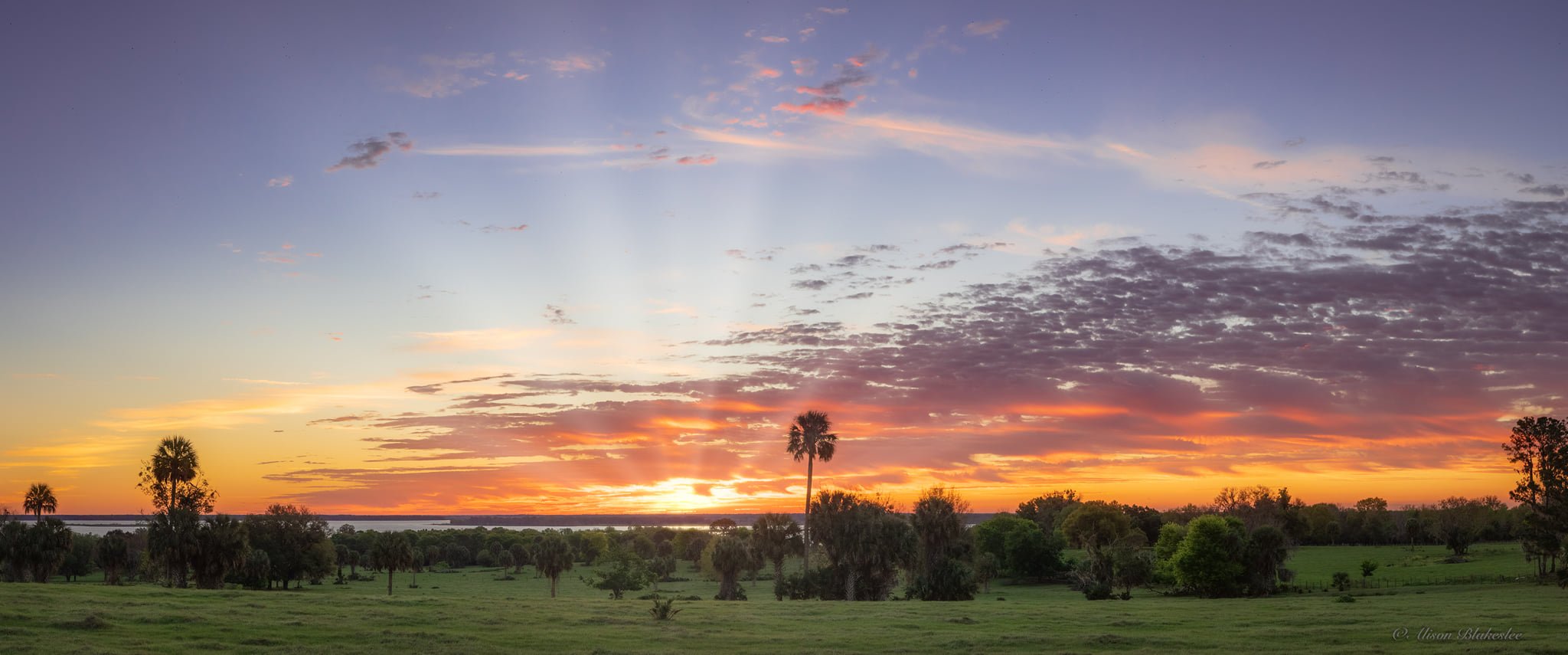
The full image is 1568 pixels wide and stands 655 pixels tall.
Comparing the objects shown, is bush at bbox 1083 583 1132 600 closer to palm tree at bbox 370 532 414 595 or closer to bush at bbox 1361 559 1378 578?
bush at bbox 1361 559 1378 578

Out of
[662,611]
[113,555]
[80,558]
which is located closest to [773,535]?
[662,611]

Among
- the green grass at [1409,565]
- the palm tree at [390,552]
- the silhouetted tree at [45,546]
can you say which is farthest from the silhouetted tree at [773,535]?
the silhouetted tree at [45,546]

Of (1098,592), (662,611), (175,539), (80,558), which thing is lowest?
(80,558)

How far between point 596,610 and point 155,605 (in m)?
20.2

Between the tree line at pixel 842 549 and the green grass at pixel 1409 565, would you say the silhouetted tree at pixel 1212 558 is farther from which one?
the green grass at pixel 1409 565

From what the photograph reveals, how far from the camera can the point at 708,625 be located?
46188mm

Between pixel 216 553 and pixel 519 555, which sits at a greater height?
pixel 216 553

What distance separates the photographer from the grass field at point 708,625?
36531mm

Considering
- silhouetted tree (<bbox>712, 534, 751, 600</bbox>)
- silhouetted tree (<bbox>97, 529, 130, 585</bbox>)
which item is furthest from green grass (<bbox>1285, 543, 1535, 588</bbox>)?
silhouetted tree (<bbox>97, 529, 130, 585</bbox>)

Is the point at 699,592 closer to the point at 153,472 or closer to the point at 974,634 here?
the point at 153,472

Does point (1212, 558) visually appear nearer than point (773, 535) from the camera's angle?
Yes

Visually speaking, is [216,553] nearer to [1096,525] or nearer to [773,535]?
[773,535]

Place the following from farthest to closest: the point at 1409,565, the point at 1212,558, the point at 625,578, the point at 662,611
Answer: the point at 1409,565 → the point at 625,578 → the point at 1212,558 → the point at 662,611

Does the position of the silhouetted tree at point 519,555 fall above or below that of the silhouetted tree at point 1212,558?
below
